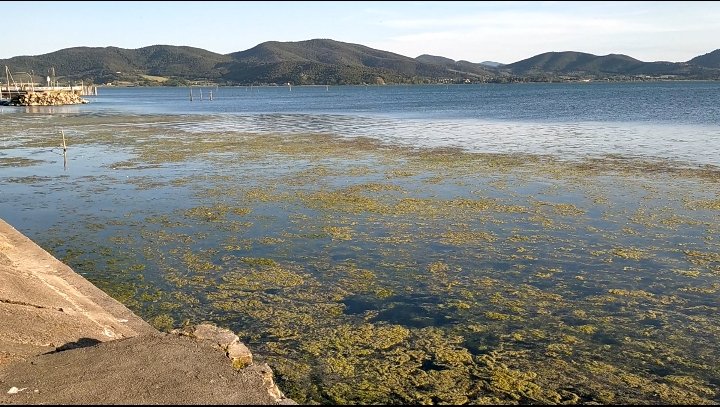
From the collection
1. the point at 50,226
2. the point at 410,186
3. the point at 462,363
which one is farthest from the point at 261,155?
the point at 462,363

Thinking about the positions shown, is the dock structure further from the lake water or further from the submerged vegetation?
the submerged vegetation

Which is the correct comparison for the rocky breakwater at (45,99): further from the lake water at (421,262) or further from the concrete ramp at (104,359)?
the concrete ramp at (104,359)

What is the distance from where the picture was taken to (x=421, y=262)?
611 inches

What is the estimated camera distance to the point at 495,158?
3441cm

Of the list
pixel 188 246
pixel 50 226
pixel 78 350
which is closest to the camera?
pixel 78 350

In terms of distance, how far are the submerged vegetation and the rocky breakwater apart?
88116 mm

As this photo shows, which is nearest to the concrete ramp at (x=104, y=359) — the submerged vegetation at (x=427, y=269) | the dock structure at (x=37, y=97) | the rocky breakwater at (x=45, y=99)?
the submerged vegetation at (x=427, y=269)

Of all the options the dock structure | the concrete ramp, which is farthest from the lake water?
the dock structure

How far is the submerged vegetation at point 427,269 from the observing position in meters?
9.93

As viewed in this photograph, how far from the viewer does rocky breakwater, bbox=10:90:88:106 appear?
345ft

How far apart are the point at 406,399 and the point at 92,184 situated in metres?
22.6

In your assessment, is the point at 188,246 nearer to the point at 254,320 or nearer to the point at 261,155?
the point at 254,320

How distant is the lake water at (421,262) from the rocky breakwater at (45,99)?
83529mm

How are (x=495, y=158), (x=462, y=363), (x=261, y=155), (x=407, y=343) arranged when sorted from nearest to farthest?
(x=462, y=363), (x=407, y=343), (x=495, y=158), (x=261, y=155)
